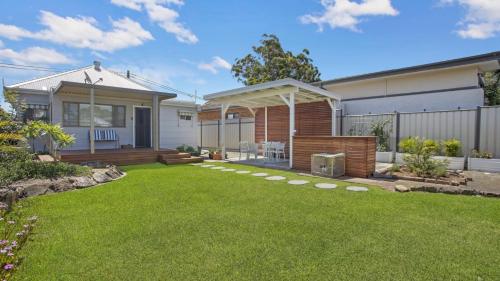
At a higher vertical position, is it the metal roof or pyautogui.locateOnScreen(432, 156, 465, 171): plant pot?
the metal roof

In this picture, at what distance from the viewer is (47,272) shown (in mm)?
2574

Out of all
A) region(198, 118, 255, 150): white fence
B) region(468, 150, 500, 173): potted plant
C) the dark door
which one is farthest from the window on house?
region(468, 150, 500, 173): potted plant

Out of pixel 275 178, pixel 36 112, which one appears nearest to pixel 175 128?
pixel 36 112

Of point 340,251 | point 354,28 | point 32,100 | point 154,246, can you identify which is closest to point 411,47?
point 354,28

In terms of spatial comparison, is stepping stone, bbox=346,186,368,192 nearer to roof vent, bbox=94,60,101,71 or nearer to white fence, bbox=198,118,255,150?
white fence, bbox=198,118,255,150

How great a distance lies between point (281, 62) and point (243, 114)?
36.2ft

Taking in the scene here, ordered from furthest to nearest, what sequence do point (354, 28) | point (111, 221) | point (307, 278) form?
point (354, 28)
point (111, 221)
point (307, 278)

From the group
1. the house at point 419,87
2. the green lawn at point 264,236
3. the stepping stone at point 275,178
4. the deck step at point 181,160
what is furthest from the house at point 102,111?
the house at point 419,87

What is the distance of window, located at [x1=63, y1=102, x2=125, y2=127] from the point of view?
1132 centimetres

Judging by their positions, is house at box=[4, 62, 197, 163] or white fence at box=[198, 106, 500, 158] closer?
white fence at box=[198, 106, 500, 158]

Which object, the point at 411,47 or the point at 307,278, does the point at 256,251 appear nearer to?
the point at 307,278

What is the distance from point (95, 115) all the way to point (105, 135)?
959mm

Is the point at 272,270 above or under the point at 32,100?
under

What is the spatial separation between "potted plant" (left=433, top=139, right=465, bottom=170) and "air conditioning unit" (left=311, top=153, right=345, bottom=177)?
3493 millimetres
